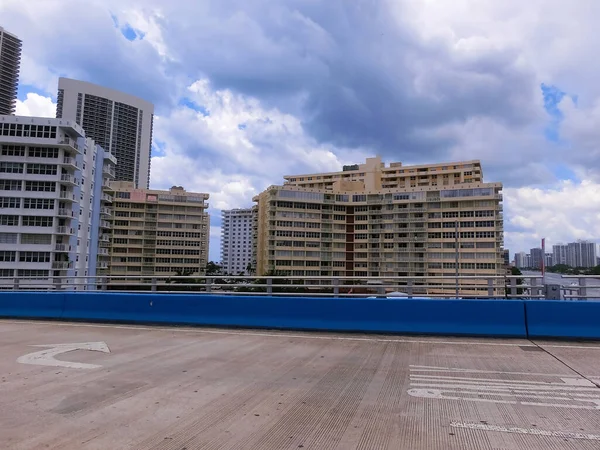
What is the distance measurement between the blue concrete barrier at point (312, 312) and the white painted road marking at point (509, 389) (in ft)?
12.8

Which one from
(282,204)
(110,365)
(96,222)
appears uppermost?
(282,204)

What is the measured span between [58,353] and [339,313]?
6441mm

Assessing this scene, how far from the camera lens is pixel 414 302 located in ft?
37.0

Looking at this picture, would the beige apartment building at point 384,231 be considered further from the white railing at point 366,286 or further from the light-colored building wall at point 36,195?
the white railing at point 366,286

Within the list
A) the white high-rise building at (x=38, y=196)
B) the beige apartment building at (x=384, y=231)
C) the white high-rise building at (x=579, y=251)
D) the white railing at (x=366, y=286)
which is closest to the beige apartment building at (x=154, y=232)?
the beige apartment building at (x=384, y=231)

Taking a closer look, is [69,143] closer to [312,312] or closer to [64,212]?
[64,212]

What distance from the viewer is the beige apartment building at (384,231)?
10138 centimetres

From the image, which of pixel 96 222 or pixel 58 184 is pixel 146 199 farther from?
pixel 58 184

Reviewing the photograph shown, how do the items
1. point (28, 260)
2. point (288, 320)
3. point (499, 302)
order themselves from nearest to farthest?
point (499, 302), point (288, 320), point (28, 260)

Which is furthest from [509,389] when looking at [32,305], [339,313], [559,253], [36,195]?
[36,195]

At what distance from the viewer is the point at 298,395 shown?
5.82 m

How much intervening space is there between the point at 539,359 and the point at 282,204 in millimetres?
99857

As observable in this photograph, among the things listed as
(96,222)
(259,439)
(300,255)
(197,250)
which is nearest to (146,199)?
(197,250)

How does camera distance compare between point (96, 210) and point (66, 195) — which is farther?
point (96, 210)
